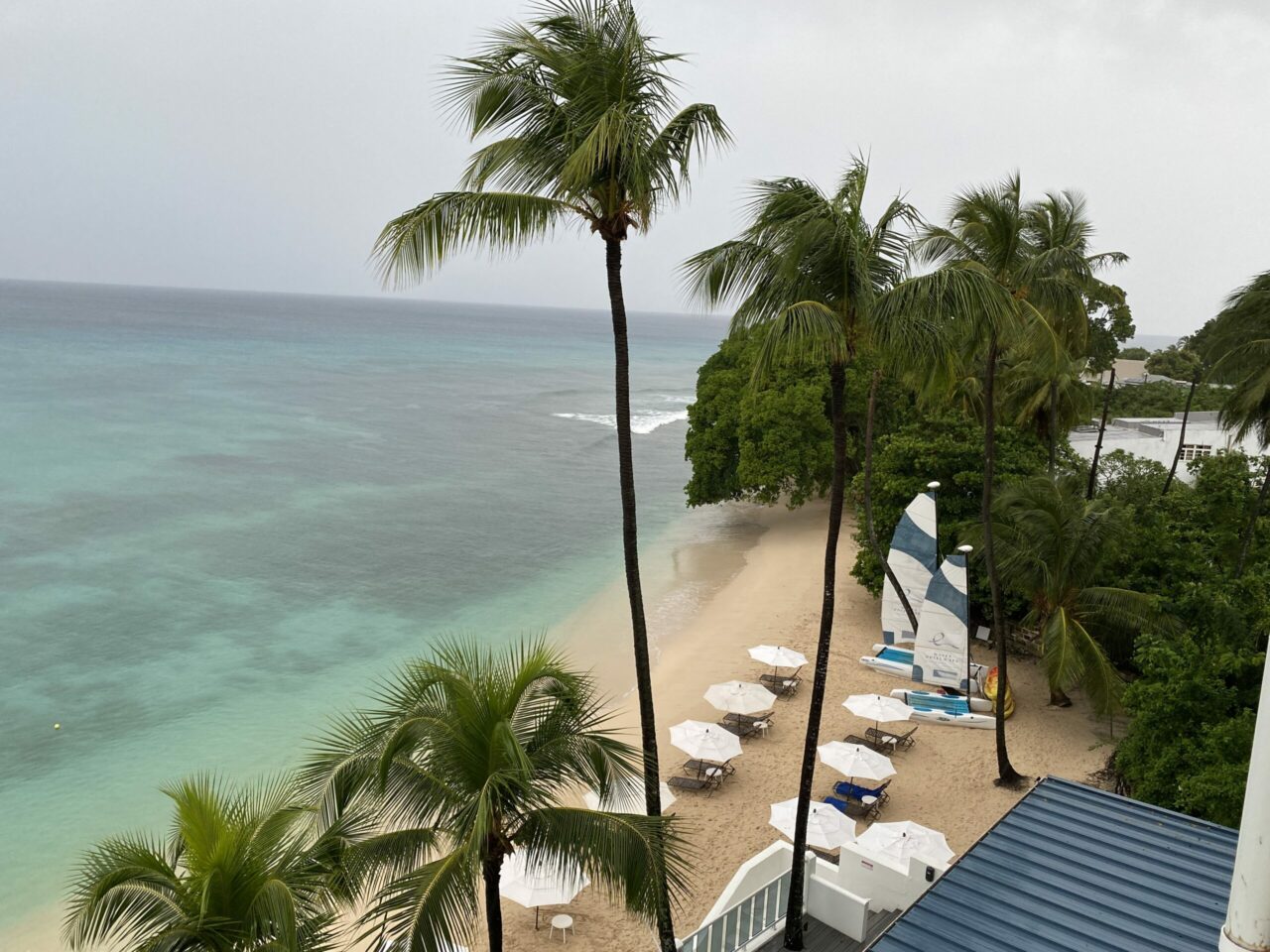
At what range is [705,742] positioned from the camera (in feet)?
56.2

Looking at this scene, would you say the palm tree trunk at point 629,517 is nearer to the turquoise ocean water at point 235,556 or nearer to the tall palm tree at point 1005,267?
the tall palm tree at point 1005,267

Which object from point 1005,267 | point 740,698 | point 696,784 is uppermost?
point 1005,267

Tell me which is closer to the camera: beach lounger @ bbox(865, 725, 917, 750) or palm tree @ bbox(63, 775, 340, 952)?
palm tree @ bbox(63, 775, 340, 952)

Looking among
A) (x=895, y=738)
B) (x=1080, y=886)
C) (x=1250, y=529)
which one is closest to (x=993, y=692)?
(x=895, y=738)

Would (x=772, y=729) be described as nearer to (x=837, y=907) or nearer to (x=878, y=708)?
(x=878, y=708)

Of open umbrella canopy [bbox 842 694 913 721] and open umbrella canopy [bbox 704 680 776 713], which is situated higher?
open umbrella canopy [bbox 842 694 913 721]

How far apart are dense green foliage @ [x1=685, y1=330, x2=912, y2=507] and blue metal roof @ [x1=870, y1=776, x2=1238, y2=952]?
24.8m

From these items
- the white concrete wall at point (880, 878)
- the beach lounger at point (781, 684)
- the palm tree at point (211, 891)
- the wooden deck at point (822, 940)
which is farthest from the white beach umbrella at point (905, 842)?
the palm tree at point (211, 891)

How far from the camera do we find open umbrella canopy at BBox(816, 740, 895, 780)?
16172 millimetres

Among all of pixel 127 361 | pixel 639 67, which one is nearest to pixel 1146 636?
pixel 639 67

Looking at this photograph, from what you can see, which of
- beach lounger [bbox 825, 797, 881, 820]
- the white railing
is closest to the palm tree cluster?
the white railing

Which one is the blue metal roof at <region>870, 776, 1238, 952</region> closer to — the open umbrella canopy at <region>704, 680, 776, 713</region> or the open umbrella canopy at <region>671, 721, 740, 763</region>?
the open umbrella canopy at <region>671, 721, 740, 763</region>

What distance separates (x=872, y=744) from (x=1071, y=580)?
527 centimetres

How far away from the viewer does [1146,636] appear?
50.0ft
